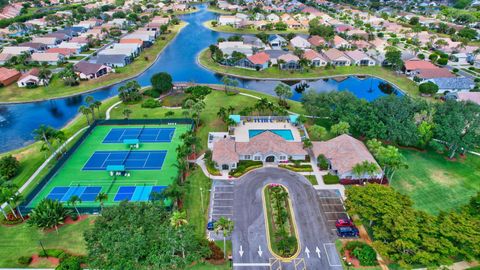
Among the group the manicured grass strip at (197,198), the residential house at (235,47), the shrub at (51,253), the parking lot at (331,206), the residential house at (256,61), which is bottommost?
the shrub at (51,253)

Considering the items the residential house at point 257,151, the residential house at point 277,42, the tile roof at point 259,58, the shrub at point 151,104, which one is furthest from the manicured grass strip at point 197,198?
the residential house at point 277,42

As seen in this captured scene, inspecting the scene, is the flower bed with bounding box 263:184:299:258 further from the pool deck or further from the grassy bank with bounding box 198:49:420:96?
the grassy bank with bounding box 198:49:420:96

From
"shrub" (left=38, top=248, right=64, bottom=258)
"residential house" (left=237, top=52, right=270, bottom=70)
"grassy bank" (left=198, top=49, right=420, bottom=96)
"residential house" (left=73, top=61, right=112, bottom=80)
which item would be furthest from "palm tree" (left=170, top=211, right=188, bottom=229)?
"residential house" (left=73, top=61, right=112, bottom=80)

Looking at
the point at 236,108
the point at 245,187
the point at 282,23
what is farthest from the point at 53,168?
the point at 282,23

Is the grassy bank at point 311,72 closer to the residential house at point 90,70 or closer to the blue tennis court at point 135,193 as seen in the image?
the residential house at point 90,70

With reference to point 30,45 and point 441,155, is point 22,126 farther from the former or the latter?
point 441,155

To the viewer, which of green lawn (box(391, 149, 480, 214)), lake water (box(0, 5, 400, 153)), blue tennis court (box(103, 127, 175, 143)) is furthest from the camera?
lake water (box(0, 5, 400, 153))
